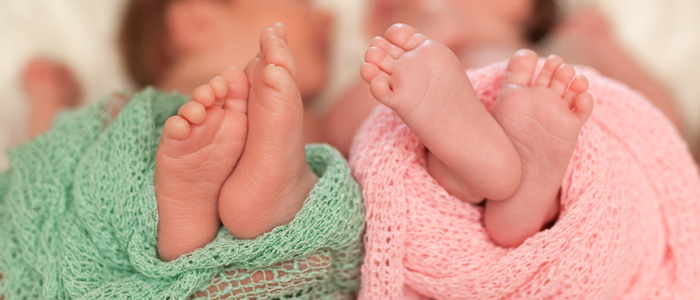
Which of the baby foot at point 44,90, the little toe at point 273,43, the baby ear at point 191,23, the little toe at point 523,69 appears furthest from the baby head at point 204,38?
the little toe at point 523,69

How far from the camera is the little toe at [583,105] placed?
2.19 ft

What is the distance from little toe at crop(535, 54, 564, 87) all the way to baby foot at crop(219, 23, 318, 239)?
14.5 inches

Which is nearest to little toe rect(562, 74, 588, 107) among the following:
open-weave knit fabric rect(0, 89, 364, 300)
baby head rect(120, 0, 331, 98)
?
open-weave knit fabric rect(0, 89, 364, 300)

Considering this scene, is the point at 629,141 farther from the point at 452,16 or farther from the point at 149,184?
the point at 149,184

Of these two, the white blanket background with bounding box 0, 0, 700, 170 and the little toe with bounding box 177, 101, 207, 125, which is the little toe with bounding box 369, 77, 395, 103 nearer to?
the little toe with bounding box 177, 101, 207, 125

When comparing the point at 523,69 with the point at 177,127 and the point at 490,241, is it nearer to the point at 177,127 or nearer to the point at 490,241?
the point at 490,241

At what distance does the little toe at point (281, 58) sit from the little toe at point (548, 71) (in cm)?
38

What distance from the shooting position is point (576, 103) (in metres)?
0.68

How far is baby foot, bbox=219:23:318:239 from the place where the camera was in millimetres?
605

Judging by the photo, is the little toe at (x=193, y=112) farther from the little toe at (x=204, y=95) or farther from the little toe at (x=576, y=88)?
the little toe at (x=576, y=88)

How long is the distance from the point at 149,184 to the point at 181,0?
73 centimetres

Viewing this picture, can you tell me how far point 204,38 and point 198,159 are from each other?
68 cm

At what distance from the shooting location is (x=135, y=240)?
0.68 metres

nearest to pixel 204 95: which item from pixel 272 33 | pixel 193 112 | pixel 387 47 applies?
pixel 193 112
